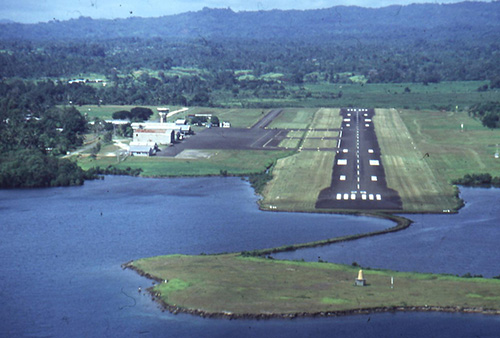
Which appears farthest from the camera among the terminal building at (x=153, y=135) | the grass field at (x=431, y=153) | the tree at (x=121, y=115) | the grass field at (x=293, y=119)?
the tree at (x=121, y=115)

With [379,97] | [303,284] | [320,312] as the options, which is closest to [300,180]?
[303,284]

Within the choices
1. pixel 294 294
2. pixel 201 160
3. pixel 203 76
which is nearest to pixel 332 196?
pixel 201 160

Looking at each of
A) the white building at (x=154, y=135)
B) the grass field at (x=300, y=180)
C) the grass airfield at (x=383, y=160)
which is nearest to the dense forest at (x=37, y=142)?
the grass airfield at (x=383, y=160)

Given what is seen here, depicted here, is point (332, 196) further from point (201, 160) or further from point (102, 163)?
point (102, 163)

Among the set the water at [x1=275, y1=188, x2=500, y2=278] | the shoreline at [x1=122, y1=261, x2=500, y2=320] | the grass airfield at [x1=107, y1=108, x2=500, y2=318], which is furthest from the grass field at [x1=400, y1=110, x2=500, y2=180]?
the shoreline at [x1=122, y1=261, x2=500, y2=320]

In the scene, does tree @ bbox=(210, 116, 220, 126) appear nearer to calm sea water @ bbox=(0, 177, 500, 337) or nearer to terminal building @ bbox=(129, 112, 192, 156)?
terminal building @ bbox=(129, 112, 192, 156)

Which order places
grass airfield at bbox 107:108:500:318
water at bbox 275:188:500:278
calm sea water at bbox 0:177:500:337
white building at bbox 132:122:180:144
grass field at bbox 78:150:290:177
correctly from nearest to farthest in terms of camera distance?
calm sea water at bbox 0:177:500:337
grass airfield at bbox 107:108:500:318
water at bbox 275:188:500:278
grass field at bbox 78:150:290:177
white building at bbox 132:122:180:144

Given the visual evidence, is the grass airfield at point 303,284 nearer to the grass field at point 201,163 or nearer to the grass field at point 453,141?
the grass field at point 453,141
